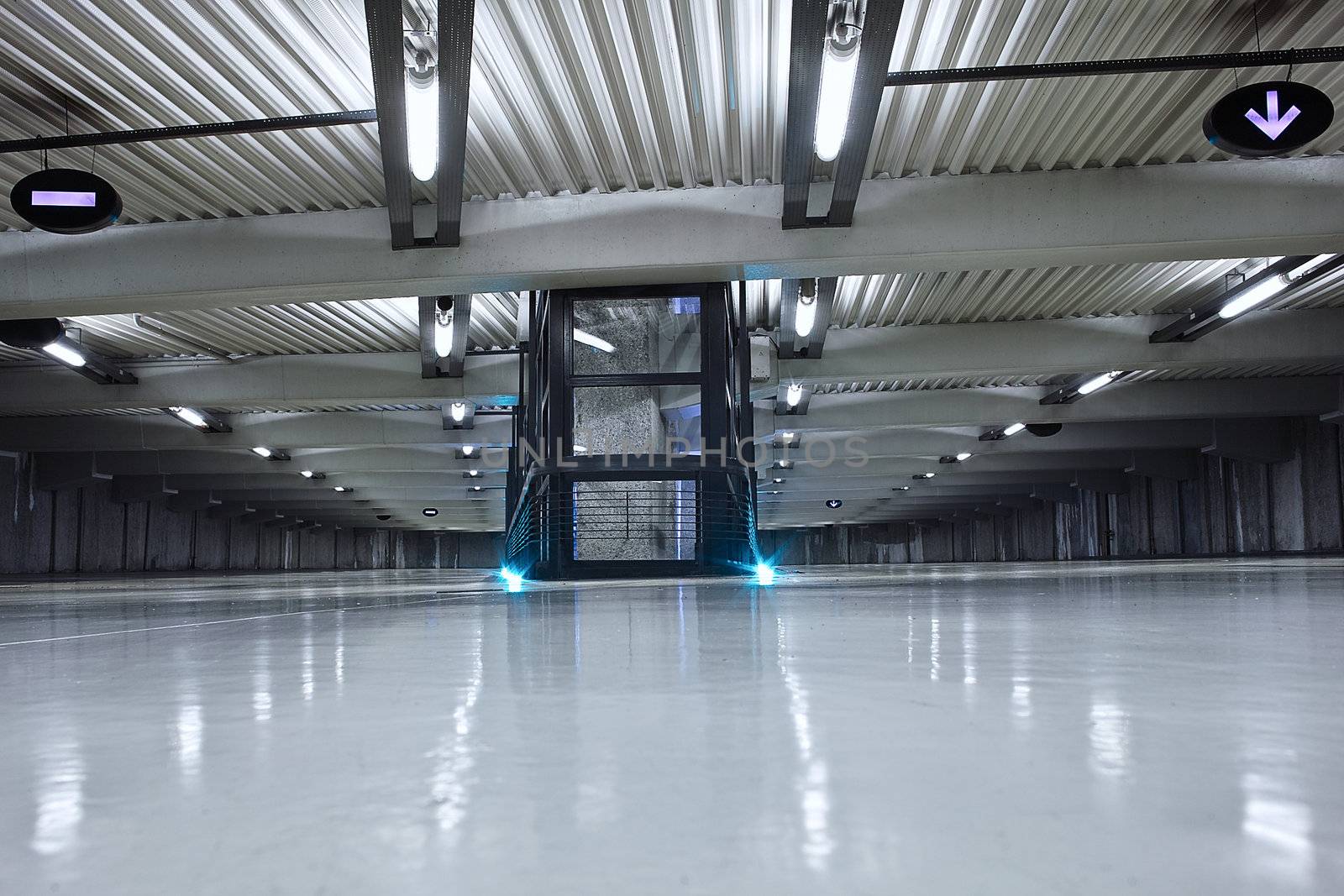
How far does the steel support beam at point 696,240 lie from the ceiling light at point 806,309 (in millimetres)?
2495

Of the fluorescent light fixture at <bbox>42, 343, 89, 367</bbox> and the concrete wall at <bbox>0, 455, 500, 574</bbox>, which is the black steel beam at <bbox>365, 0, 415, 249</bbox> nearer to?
the fluorescent light fixture at <bbox>42, 343, 89, 367</bbox>

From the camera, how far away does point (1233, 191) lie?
11.4 m

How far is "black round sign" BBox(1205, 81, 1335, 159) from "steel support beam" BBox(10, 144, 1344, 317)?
3.19 m

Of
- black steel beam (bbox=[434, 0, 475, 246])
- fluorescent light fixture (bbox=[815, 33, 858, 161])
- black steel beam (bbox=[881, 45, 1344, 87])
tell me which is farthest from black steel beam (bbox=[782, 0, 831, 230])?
black steel beam (bbox=[434, 0, 475, 246])

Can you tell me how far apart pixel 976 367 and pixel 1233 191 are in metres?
6.82

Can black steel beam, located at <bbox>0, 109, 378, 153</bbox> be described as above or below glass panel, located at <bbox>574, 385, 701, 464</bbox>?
above

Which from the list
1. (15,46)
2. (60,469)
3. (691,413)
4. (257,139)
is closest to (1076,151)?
(691,413)

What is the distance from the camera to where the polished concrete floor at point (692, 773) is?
686 millimetres

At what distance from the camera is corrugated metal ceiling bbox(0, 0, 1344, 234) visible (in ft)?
28.6

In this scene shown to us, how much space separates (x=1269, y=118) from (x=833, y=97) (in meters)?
3.59

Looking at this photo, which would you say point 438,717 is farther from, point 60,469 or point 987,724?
point 60,469

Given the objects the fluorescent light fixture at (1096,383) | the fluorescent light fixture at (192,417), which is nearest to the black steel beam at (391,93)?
the fluorescent light fixture at (192,417)

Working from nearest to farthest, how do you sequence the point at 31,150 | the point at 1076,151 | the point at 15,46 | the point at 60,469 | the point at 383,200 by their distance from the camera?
1. the point at 15,46
2. the point at 31,150
3. the point at 1076,151
4. the point at 383,200
5. the point at 60,469

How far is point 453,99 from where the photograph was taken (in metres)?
9.22
